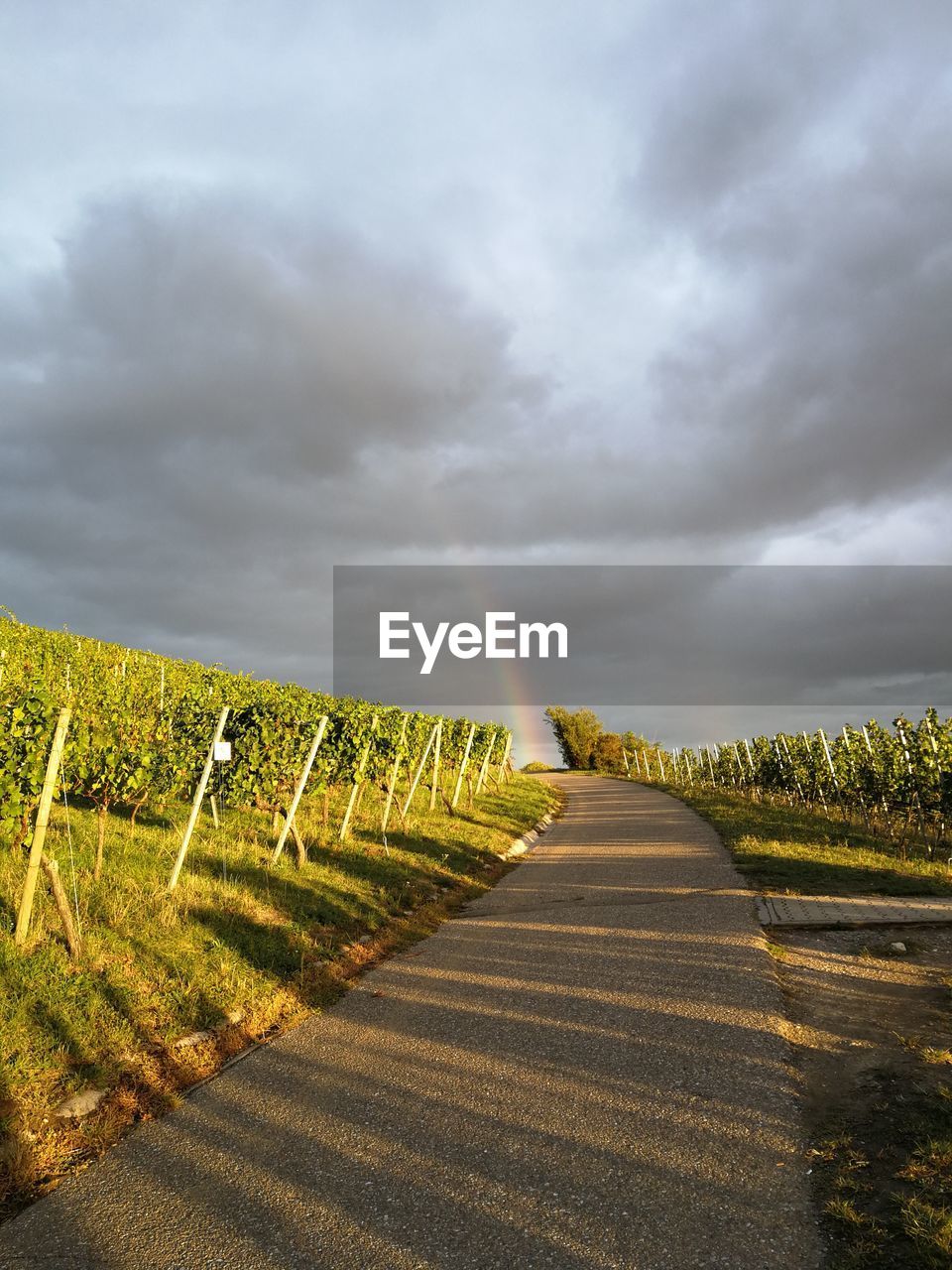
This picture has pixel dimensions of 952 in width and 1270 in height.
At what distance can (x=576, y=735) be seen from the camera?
8188cm

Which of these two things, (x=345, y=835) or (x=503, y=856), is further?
→ (x=503, y=856)

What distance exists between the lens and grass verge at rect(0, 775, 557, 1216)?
16.3 feet

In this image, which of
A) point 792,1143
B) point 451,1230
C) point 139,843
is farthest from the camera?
point 139,843

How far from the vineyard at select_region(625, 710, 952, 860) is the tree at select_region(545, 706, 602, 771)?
43.9 m

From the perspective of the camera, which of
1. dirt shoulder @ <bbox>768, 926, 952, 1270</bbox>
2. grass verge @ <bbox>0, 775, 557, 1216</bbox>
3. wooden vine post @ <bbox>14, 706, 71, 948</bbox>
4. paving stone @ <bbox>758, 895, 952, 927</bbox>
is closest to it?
dirt shoulder @ <bbox>768, 926, 952, 1270</bbox>

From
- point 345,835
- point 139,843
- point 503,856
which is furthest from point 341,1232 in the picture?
point 503,856

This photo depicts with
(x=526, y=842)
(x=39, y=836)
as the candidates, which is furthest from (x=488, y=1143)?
(x=526, y=842)

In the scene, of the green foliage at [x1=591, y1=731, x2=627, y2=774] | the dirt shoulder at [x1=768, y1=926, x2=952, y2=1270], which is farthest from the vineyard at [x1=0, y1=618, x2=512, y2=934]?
the green foliage at [x1=591, y1=731, x2=627, y2=774]

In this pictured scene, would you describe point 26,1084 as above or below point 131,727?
below

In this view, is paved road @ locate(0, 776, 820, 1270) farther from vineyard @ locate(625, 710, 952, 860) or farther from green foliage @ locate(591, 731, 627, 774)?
green foliage @ locate(591, 731, 627, 774)

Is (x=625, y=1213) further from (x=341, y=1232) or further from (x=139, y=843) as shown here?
(x=139, y=843)

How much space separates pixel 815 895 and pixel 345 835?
8.87m

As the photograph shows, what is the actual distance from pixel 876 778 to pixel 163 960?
21.1 metres

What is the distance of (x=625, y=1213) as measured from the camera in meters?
3.49
